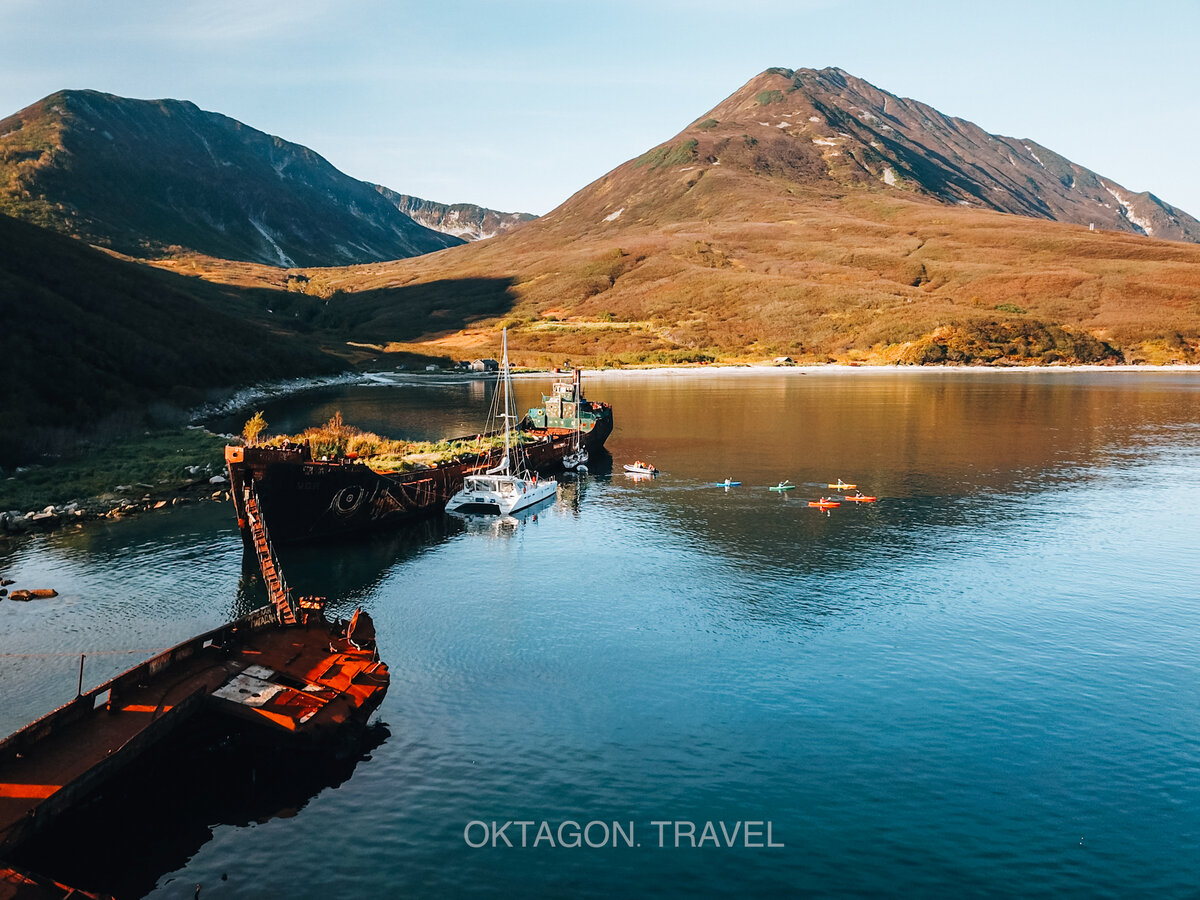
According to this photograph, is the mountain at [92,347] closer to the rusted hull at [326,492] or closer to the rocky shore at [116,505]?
the rocky shore at [116,505]

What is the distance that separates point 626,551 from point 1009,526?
31.7 m

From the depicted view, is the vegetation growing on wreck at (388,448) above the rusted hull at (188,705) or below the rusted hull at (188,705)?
above

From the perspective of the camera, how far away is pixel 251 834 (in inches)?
918

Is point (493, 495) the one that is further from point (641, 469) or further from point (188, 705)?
point (188, 705)

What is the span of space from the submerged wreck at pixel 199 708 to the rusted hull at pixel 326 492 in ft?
55.5

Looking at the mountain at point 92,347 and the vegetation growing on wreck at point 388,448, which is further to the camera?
the mountain at point 92,347

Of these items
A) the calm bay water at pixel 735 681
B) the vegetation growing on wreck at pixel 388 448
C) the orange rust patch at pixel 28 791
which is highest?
the vegetation growing on wreck at pixel 388 448

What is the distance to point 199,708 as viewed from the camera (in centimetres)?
2583

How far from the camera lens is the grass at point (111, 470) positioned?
201ft

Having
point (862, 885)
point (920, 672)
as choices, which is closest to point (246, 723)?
point (862, 885)

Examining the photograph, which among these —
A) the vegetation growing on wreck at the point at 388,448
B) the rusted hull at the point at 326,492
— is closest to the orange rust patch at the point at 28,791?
the rusted hull at the point at 326,492

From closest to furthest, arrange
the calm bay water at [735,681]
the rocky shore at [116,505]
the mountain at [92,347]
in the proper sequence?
the calm bay water at [735,681], the rocky shore at [116,505], the mountain at [92,347]

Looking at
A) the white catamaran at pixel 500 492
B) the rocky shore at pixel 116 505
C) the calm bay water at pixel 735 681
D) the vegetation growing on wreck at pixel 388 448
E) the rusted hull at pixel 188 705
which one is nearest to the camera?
the rusted hull at pixel 188 705

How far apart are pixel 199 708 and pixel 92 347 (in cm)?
9681
